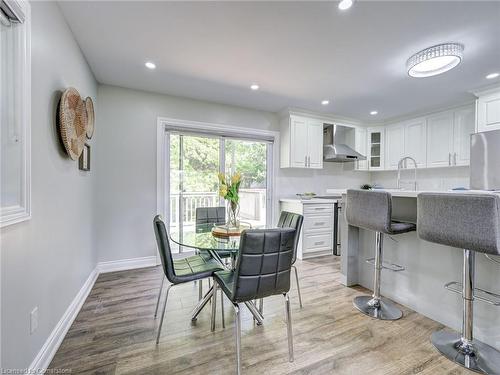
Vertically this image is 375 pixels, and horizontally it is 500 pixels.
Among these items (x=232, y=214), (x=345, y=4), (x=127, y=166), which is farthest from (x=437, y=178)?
(x=127, y=166)

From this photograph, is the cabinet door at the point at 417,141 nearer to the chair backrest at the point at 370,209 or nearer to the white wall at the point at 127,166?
the chair backrest at the point at 370,209

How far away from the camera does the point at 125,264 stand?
3139mm

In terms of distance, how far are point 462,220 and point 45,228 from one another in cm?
270

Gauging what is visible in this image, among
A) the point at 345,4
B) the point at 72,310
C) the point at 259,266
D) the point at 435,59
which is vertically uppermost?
the point at 345,4

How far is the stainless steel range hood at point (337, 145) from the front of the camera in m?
4.22

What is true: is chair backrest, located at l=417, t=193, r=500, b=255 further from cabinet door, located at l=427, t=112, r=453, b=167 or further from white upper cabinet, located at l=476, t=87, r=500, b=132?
cabinet door, located at l=427, t=112, r=453, b=167

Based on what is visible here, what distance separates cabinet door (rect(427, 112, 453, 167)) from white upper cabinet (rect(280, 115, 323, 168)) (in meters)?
1.86

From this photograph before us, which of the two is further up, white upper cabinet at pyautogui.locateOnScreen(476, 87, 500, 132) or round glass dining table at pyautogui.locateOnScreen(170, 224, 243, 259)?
white upper cabinet at pyautogui.locateOnScreen(476, 87, 500, 132)

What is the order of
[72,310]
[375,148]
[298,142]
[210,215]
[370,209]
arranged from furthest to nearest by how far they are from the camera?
[375,148] → [298,142] → [210,215] → [370,209] → [72,310]

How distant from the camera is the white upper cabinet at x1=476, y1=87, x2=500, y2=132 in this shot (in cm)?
291

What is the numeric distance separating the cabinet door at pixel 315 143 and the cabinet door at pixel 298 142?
92 mm

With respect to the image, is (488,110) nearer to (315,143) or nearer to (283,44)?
(315,143)

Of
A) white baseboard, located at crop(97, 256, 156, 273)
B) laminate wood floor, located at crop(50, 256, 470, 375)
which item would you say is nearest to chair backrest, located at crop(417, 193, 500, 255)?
laminate wood floor, located at crop(50, 256, 470, 375)

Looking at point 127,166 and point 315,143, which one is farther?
point 315,143
